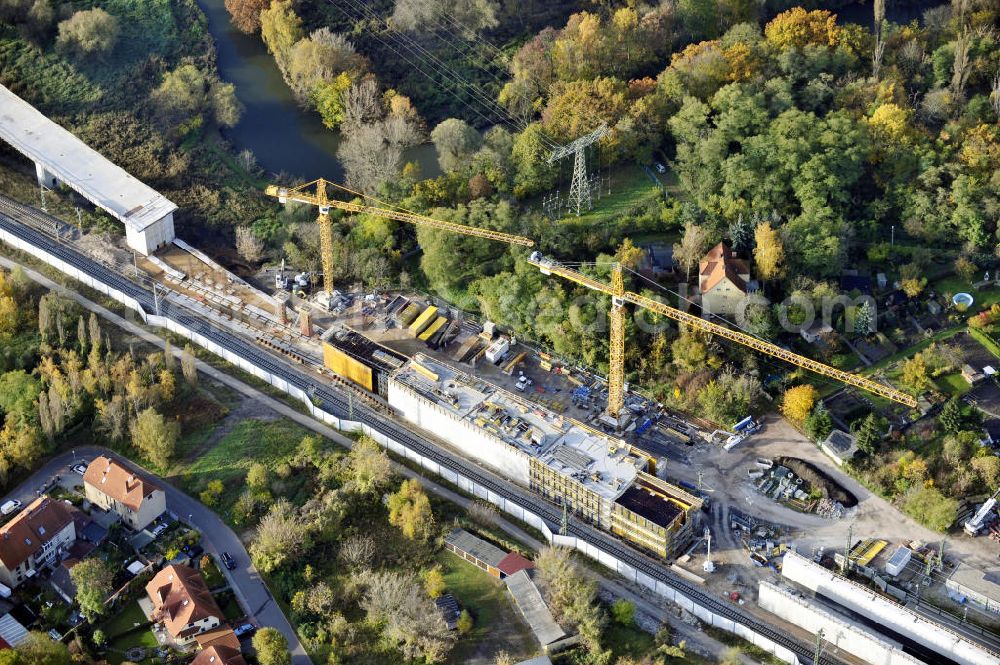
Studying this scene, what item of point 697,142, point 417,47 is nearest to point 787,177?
point 697,142

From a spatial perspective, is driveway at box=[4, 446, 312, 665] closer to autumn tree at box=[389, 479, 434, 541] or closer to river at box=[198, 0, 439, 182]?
autumn tree at box=[389, 479, 434, 541]

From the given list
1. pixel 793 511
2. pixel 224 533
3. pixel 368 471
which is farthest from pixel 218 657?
pixel 793 511

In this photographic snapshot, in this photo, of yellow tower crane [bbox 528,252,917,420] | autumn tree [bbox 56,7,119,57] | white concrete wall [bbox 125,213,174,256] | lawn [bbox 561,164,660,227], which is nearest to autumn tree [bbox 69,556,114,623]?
white concrete wall [bbox 125,213,174,256]

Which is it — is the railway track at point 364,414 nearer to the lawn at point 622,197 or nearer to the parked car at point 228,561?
the parked car at point 228,561

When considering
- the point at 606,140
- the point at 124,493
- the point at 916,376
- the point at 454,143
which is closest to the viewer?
the point at 124,493

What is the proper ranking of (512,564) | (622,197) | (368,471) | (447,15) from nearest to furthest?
(512,564)
(368,471)
(622,197)
(447,15)

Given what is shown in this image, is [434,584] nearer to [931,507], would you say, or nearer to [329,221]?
[931,507]
